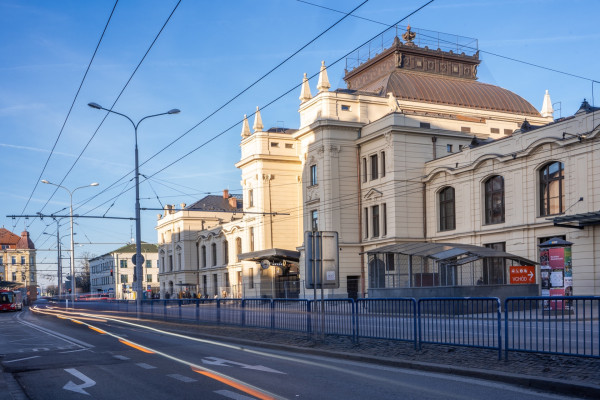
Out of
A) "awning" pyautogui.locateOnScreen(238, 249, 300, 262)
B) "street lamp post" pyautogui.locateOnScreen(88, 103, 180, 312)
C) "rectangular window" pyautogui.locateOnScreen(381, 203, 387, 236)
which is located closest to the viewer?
"street lamp post" pyautogui.locateOnScreen(88, 103, 180, 312)

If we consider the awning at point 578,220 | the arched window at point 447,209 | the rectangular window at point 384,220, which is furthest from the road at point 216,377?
the rectangular window at point 384,220

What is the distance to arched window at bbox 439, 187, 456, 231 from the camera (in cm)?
4434

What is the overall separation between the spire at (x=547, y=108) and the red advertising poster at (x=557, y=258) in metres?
32.9

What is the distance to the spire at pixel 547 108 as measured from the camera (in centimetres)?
5609

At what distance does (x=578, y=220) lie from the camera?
3153cm

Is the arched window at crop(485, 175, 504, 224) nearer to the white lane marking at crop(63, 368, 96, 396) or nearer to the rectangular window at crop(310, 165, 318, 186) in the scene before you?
the rectangular window at crop(310, 165, 318, 186)

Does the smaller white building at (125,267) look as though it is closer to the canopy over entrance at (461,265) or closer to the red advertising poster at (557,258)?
the canopy over entrance at (461,265)

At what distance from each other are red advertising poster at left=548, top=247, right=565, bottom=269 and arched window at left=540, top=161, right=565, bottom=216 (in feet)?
33.1

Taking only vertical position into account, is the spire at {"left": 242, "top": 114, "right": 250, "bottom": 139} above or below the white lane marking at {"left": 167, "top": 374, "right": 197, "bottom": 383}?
above

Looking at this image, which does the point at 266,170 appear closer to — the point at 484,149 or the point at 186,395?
the point at 484,149

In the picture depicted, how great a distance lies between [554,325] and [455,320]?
2.34m

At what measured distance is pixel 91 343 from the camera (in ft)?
63.7

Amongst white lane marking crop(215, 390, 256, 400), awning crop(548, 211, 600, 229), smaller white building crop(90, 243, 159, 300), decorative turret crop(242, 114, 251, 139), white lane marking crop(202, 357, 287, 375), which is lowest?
smaller white building crop(90, 243, 159, 300)

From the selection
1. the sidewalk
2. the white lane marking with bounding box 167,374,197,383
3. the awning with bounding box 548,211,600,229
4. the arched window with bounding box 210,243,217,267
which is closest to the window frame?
the awning with bounding box 548,211,600,229
